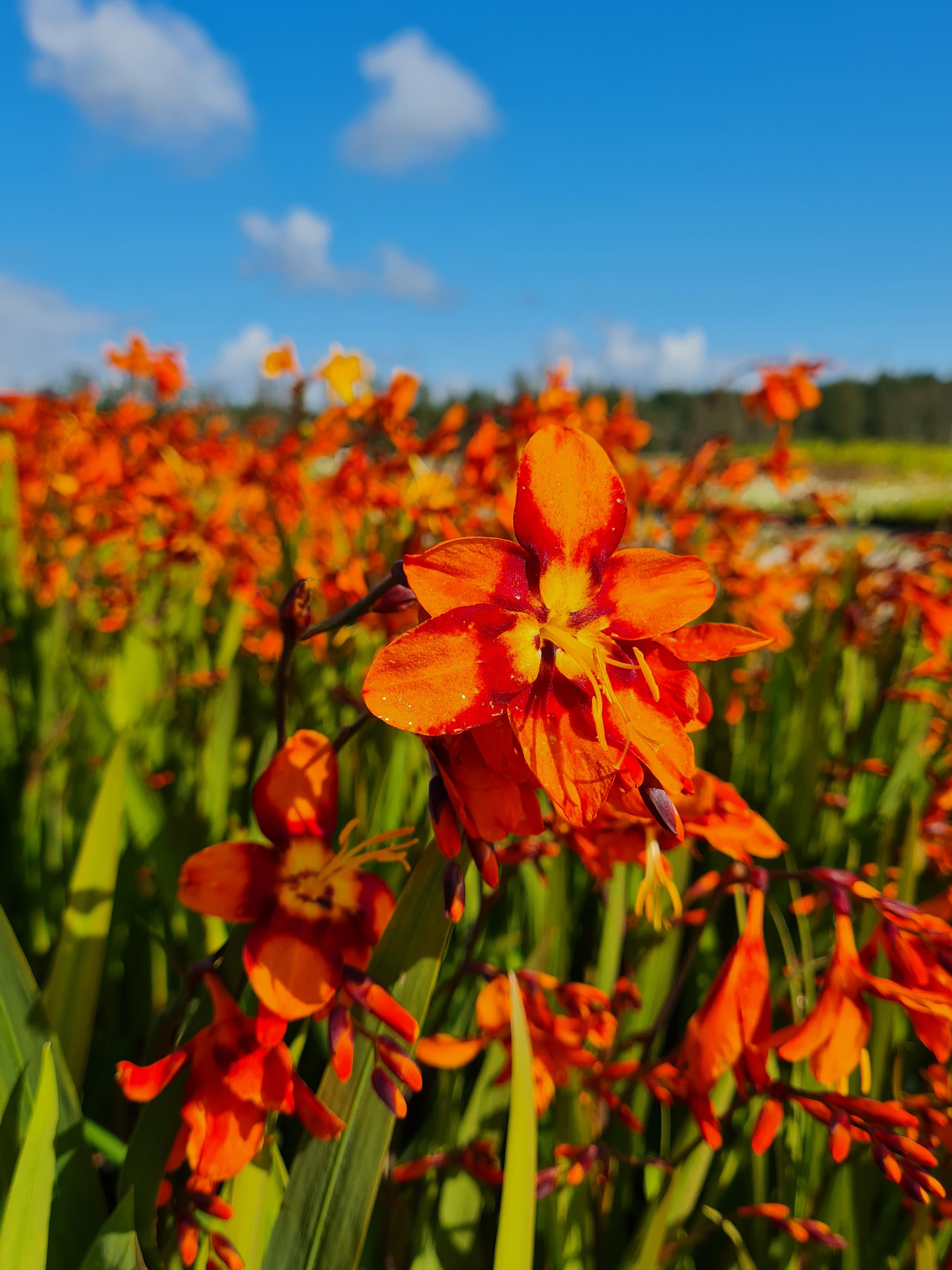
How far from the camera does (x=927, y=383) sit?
148 feet

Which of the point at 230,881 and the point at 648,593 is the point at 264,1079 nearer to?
the point at 230,881

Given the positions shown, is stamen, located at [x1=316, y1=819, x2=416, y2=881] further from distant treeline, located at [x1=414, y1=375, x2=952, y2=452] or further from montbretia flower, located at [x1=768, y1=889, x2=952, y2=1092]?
distant treeline, located at [x1=414, y1=375, x2=952, y2=452]

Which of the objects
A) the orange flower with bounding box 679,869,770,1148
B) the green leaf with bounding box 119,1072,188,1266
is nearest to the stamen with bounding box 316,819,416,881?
the green leaf with bounding box 119,1072,188,1266

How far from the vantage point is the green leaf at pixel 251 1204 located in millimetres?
767

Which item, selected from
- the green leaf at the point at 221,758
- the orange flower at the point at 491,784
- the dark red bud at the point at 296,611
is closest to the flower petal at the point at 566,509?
the orange flower at the point at 491,784

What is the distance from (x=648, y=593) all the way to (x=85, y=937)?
0.73 meters

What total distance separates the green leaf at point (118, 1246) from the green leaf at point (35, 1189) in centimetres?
4

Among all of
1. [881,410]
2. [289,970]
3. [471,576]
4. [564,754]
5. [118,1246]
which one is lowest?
[118,1246]

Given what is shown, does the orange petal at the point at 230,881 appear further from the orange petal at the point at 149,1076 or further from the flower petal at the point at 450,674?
the flower petal at the point at 450,674

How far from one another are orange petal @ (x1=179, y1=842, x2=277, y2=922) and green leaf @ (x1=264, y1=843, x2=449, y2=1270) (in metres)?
0.14

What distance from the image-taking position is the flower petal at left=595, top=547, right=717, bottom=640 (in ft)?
1.95

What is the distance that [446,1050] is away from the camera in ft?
3.21

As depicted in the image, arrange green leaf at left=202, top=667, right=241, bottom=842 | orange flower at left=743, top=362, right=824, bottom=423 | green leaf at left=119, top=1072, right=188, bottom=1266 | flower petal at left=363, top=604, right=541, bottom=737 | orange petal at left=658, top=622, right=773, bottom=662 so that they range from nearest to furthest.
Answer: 1. flower petal at left=363, top=604, right=541, bottom=737
2. orange petal at left=658, top=622, right=773, bottom=662
3. green leaf at left=119, top=1072, right=188, bottom=1266
4. green leaf at left=202, top=667, right=241, bottom=842
5. orange flower at left=743, top=362, right=824, bottom=423

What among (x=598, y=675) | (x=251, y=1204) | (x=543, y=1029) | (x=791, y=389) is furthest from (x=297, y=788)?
(x=791, y=389)
